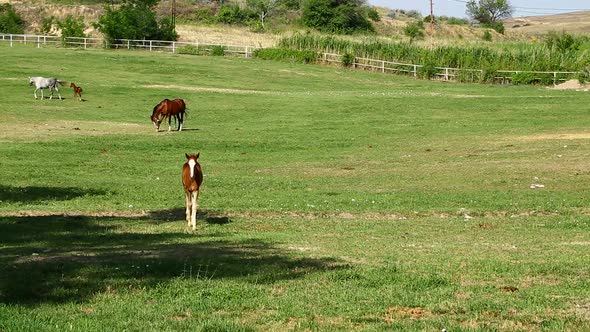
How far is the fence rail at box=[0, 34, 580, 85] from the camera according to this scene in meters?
77.1

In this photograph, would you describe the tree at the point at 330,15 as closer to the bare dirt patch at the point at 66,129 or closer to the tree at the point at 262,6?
the tree at the point at 262,6

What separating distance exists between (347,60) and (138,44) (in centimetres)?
2525

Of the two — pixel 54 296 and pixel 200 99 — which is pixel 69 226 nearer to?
pixel 54 296

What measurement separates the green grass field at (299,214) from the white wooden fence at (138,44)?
127ft

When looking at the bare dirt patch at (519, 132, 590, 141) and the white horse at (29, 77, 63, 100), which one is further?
the white horse at (29, 77, 63, 100)

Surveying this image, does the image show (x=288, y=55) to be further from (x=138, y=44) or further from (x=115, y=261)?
(x=115, y=261)

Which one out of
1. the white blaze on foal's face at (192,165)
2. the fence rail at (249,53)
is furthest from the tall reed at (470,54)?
the white blaze on foal's face at (192,165)

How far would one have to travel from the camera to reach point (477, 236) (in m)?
19.7

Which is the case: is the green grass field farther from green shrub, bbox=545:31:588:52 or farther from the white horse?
green shrub, bbox=545:31:588:52

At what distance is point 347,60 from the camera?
3563 inches

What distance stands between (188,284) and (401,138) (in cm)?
3131

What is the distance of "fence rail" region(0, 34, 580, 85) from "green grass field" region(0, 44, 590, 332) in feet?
51.2

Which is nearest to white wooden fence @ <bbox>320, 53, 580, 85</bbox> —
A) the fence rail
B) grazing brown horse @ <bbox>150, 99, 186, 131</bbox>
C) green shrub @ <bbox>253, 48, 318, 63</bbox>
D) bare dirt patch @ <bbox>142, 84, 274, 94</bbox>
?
the fence rail

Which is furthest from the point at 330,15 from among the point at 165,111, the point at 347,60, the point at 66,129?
the point at 66,129
